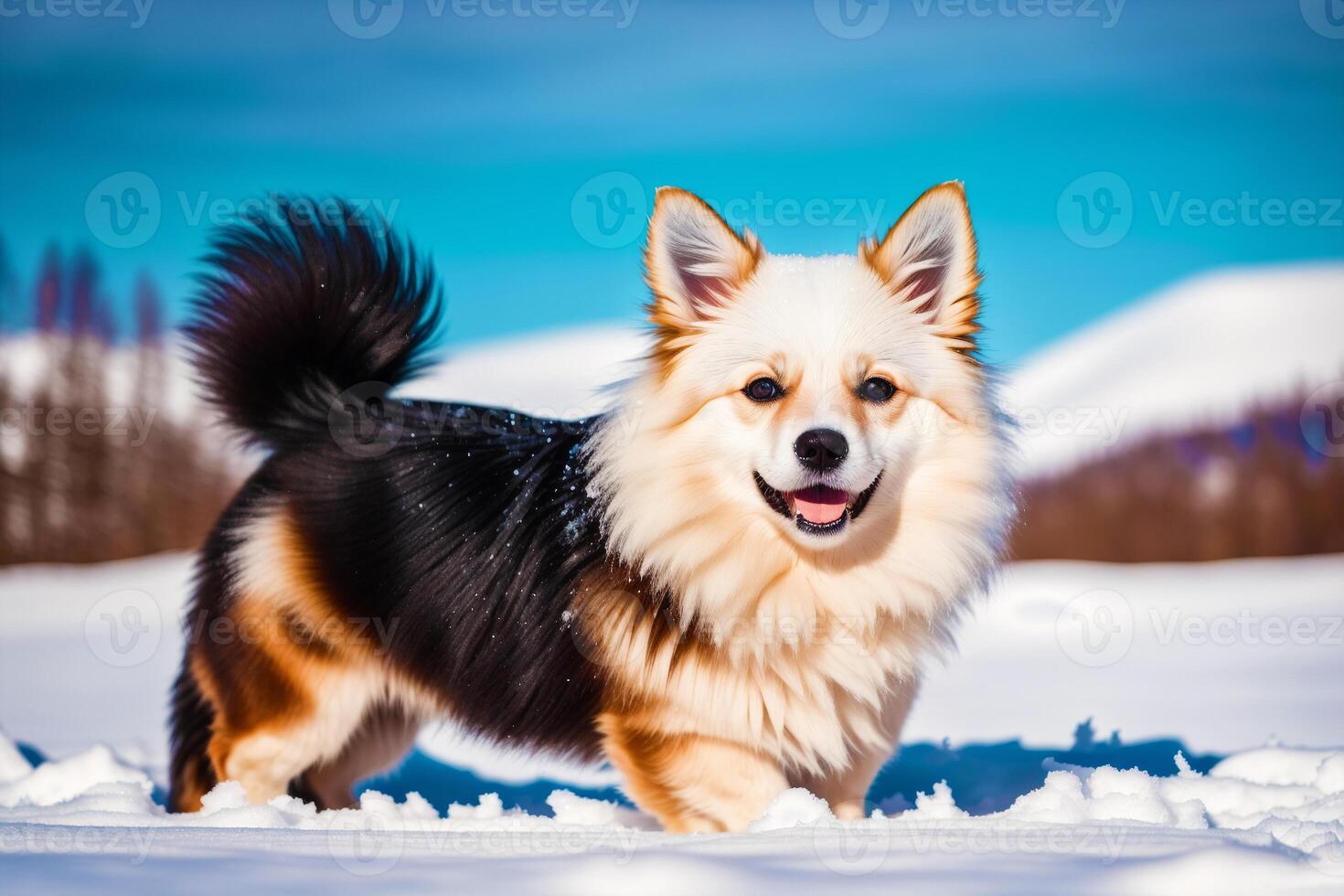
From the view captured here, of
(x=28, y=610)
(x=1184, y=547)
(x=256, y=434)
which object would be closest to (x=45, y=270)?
(x=28, y=610)

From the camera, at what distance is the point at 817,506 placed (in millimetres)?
2975

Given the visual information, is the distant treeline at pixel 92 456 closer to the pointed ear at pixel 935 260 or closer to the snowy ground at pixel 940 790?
the snowy ground at pixel 940 790

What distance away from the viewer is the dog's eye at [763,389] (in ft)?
10.1

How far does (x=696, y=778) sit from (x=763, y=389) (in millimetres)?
1202

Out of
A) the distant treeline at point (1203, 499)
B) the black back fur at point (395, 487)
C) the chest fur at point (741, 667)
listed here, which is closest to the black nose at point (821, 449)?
the chest fur at point (741, 667)

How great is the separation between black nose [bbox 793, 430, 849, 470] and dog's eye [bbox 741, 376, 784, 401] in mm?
292

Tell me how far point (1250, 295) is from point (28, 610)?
16407mm

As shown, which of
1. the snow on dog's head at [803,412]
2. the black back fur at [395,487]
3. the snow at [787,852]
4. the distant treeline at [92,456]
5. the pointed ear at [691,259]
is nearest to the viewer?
the snow at [787,852]

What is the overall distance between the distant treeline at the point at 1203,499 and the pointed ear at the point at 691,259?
25.5 feet

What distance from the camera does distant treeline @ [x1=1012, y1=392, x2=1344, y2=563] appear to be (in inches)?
402

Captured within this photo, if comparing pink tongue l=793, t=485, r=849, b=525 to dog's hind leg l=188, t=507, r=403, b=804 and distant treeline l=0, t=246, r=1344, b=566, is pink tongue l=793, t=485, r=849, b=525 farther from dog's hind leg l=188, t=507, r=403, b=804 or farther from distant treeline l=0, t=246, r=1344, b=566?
distant treeline l=0, t=246, r=1344, b=566

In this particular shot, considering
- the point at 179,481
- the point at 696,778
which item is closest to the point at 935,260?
the point at 696,778

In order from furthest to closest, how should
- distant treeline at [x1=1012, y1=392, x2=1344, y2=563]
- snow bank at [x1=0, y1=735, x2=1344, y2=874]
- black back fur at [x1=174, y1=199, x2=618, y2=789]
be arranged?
distant treeline at [x1=1012, y1=392, x2=1344, y2=563] < black back fur at [x1=174, y1=199, x2=618, y2=789] < snow bank at [x1=0, y1=735, x2=1344, y2=874]

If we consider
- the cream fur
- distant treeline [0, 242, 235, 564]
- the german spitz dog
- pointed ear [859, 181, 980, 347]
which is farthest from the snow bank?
distant treeline [0, 242, 235, 564]
